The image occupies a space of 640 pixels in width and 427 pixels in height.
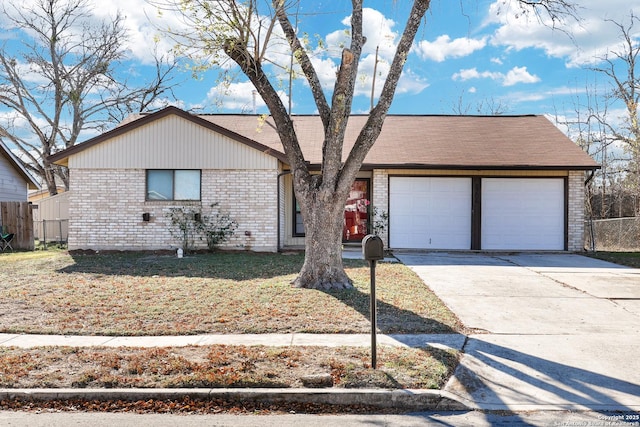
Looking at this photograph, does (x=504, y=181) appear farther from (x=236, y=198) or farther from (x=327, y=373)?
(x=327, y=373)

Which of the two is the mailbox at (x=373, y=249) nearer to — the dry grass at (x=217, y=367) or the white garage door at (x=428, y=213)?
the dry grass at (x=217, y=367)

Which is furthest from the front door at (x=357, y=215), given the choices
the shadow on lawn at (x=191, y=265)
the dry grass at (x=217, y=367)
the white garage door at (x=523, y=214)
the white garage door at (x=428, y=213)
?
the dry grass at (x=217, y=367)

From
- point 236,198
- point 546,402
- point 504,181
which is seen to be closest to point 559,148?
point 504,181

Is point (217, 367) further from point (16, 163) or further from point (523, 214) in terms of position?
point (16, 163)

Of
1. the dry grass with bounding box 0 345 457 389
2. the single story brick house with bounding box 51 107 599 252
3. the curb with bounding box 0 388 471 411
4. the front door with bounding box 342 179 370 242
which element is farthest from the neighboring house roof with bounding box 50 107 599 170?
the curb with bounding box 0 388 471 411

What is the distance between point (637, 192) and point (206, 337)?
58.4 ft

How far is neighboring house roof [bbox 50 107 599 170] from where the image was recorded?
15742mm

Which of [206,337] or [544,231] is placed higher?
[544,231]

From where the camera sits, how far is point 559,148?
56.4 feet

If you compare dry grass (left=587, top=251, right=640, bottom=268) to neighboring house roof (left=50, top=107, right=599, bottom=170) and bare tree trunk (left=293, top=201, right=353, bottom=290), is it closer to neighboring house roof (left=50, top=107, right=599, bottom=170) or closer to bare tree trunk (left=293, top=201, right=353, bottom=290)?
neighboring house roof (left=50, top=107, right=599, bottom=170)

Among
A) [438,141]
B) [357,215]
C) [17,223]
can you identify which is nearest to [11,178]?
[17,223]

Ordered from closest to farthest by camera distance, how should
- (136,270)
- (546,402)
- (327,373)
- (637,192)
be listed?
1. (546,402)
2. (327,373)
3. (136,270)
4. (637,192)

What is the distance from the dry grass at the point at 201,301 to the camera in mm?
7031

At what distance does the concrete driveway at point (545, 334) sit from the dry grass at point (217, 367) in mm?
462
